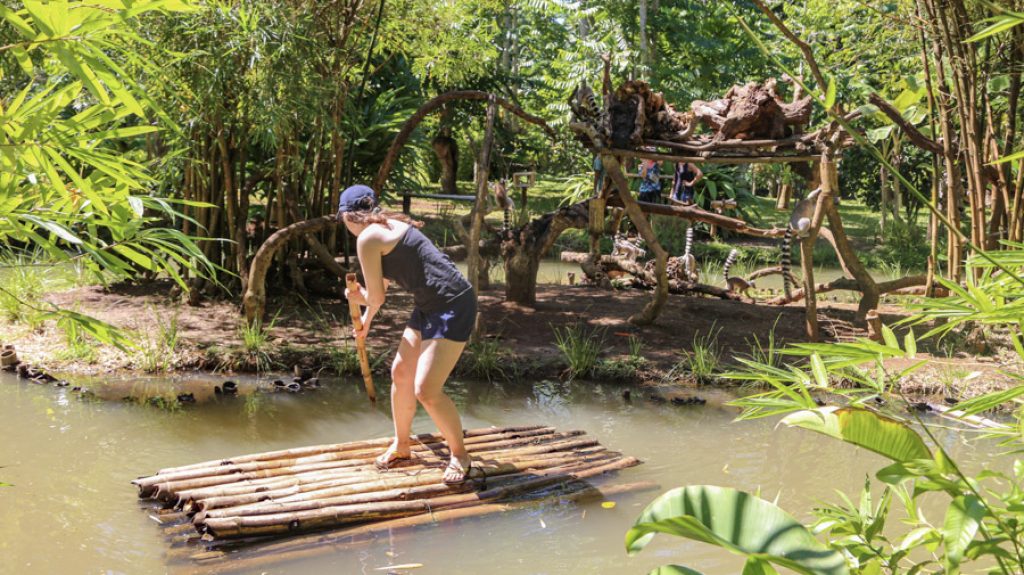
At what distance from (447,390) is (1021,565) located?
6.04 m

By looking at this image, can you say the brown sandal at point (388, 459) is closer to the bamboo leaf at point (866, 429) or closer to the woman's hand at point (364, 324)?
the woman's hand at point (364, 324)

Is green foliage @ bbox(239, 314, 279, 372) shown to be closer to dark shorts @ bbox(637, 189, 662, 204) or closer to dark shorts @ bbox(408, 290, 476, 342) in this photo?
dark shorts @ bbox(408, 290, 476, 342)

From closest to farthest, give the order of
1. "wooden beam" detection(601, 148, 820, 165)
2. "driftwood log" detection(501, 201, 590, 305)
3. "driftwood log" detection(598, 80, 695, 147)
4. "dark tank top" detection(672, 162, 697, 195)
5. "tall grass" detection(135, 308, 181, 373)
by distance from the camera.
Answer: "tall grass" detection(135, 308, 181, 373), "wooden beam" detection(601, 148, 820, 165), "driftwood log" detection(598, 80, 695, 147), "driftwood log" detection(501, 201, 590, 305), "dark tank top" detection(672, 162, 697, 195)

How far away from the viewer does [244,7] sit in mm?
7520

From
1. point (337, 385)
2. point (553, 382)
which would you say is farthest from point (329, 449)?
point (553, 382)

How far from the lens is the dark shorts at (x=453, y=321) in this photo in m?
4.82

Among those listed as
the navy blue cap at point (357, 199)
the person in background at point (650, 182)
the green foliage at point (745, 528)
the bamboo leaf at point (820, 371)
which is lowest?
the green foliage at point (745, 528)

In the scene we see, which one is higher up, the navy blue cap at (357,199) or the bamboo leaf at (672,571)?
the navy blue cap at (357,199)

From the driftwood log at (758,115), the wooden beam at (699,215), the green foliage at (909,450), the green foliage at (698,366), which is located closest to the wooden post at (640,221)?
the wooden beam at (699,215)

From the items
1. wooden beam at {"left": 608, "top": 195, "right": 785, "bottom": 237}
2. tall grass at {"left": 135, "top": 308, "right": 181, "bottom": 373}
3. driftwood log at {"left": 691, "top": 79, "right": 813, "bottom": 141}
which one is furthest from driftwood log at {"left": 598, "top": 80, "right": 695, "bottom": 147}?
tall grass at {"left": 135, "top": 308, "right": 181, "bottom": 373}

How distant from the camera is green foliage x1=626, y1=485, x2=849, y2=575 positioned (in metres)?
1.39

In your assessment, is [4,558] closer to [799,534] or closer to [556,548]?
[556,548]

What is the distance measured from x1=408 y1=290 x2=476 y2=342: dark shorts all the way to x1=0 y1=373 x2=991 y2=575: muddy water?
0.91 metres

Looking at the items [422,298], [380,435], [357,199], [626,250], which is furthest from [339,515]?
[626,250]
